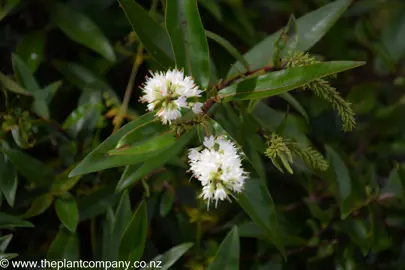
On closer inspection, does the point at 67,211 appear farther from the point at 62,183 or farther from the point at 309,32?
the point at 309,32

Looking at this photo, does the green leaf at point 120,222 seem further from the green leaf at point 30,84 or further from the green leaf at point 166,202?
the green leaf at point 30,84

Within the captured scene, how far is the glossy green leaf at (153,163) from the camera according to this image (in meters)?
0.81

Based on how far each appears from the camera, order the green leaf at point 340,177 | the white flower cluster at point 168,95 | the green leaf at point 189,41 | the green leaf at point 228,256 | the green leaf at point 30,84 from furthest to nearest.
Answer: the green leaf at point 340,177, the green leaf at point 30,84, the green leaf at point 228,256, the green leaf at point 189,41, the white flower cluster at point 168,95

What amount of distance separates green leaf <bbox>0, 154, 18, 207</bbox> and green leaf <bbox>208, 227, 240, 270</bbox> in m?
0.44

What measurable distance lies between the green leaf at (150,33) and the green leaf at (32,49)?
357 mm

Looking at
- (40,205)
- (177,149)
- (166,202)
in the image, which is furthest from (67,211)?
(177,149)

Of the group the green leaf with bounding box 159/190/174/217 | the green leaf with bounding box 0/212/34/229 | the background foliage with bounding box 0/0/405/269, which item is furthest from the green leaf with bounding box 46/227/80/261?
the green leaf with bounding box 159/190/174/217

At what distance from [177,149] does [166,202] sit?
377mm

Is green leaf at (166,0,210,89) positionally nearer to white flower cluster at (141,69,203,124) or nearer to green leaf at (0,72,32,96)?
white flower cluster at (141,69,203,124)

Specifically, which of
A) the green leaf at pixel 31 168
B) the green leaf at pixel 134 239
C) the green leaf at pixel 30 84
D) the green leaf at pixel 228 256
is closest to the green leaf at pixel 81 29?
the green leaf at pixel 30 84

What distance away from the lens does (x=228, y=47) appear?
96 cm

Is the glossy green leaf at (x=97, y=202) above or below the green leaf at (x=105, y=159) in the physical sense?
above

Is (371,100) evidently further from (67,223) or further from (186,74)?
(67,223)

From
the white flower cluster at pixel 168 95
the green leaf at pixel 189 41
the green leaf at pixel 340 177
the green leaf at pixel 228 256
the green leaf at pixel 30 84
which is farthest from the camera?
the green leaf at pixel 340 177
